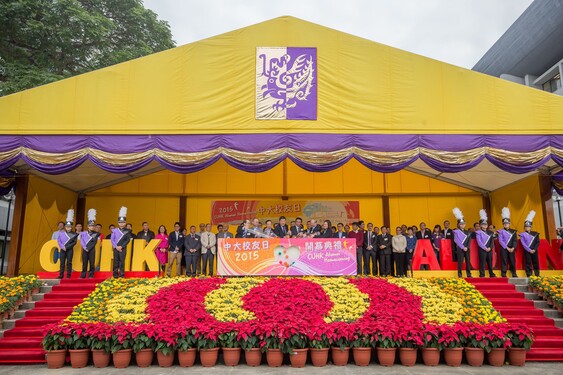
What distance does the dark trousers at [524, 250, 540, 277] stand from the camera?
33.7ft

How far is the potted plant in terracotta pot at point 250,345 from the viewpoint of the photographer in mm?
6922

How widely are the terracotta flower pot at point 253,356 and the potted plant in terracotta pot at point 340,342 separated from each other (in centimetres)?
115

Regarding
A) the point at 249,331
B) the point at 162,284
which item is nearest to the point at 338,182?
the point at 162,284

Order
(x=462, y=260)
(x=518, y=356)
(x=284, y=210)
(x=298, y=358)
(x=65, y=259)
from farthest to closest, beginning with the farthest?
(x=284, y=210) < (x=462, y=260) < (x=65, y=259) < (x=518, y=356) < (x=298, y=358)

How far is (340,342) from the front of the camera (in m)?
6.98

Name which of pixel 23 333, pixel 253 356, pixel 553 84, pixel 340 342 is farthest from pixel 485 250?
pixel 553 84

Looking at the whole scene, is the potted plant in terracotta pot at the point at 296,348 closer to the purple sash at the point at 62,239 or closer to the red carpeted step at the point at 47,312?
the red carpeted step at the point at 47,312

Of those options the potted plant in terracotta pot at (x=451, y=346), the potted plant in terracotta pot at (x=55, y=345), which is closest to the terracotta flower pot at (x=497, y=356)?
the potted plant in terracotta pot at (x=451, y=346)

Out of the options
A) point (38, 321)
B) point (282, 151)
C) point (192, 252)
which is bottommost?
point (38, 321)

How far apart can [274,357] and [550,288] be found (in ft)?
19.6

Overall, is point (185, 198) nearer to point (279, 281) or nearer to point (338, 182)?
point (338, 182)

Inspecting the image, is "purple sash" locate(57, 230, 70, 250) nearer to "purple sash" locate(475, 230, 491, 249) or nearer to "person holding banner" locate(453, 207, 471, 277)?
"person holding banner" locate(453, 207, 471, 277)

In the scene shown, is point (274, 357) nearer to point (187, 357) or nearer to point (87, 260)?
point (187, 357)

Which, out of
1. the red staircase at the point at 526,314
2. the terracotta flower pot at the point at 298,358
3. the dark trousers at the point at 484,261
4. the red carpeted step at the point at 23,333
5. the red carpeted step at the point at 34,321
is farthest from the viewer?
the dark trousers at the point at 484,261
